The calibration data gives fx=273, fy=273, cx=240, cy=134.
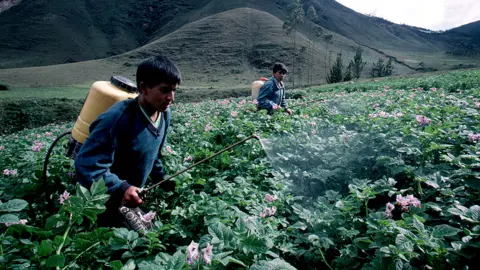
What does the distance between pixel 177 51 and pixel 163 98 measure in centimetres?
8775

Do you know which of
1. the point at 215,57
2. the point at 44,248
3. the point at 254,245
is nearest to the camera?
the point at 44,248

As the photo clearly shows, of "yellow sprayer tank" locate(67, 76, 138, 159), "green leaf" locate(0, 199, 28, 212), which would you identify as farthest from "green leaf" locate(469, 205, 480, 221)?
"yellow sprayer tank" locate(67, 76, 138, 159)

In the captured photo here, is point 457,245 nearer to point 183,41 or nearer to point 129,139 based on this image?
point 129,139

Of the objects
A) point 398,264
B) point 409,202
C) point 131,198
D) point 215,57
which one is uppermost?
point 409,202

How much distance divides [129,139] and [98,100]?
64 centimetres

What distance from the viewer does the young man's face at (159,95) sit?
2531mm

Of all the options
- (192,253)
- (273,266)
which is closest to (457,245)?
(273,266)

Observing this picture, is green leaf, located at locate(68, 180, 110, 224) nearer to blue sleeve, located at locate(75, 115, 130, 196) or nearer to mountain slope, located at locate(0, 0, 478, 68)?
blue sleeve, located at locate(75, 115, 130, 196)

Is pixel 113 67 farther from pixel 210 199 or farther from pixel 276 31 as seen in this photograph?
pixel 210 199

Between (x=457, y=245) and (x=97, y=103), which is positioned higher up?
(x=97, y=103)

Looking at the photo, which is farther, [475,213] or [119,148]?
[119,148]

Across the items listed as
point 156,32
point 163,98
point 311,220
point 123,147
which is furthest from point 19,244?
point 156,32

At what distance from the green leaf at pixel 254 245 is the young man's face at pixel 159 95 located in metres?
1.53

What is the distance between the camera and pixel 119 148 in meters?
2.56
